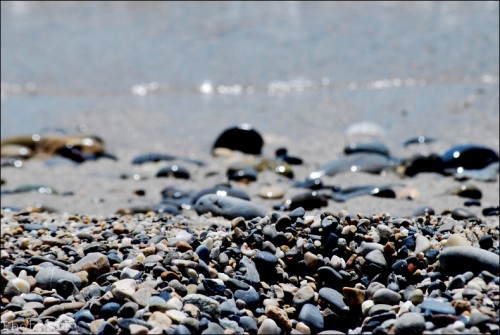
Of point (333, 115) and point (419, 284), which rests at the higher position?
point (333, 115)

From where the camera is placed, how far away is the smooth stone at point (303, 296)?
243 centimetres

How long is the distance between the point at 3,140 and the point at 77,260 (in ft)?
11.6

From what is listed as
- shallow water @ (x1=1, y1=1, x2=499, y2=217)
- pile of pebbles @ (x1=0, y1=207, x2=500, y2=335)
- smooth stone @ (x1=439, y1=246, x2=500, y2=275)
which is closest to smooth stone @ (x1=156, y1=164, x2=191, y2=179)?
shallow water @ (x1=1, y1=1, x2=499, y2=217)

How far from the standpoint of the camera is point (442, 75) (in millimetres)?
7258

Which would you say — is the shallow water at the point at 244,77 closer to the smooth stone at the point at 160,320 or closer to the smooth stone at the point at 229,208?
the smooth stone at the point at 229,208

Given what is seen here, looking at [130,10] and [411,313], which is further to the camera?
[130,10]

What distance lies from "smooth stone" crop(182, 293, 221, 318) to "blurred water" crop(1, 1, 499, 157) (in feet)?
12.2

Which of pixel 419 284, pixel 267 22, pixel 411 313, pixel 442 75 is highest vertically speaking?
pixel 267 22

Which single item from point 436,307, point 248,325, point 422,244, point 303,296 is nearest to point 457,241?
point 422,244

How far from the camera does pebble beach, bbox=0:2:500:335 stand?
2.35 m

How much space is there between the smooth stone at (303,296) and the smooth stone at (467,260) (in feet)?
1.48

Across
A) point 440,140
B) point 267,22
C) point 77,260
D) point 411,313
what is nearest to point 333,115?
point 440,140

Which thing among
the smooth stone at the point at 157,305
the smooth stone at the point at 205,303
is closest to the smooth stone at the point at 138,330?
the smooth stone at the point at 157,305

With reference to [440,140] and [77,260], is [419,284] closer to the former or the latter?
[77,260]
